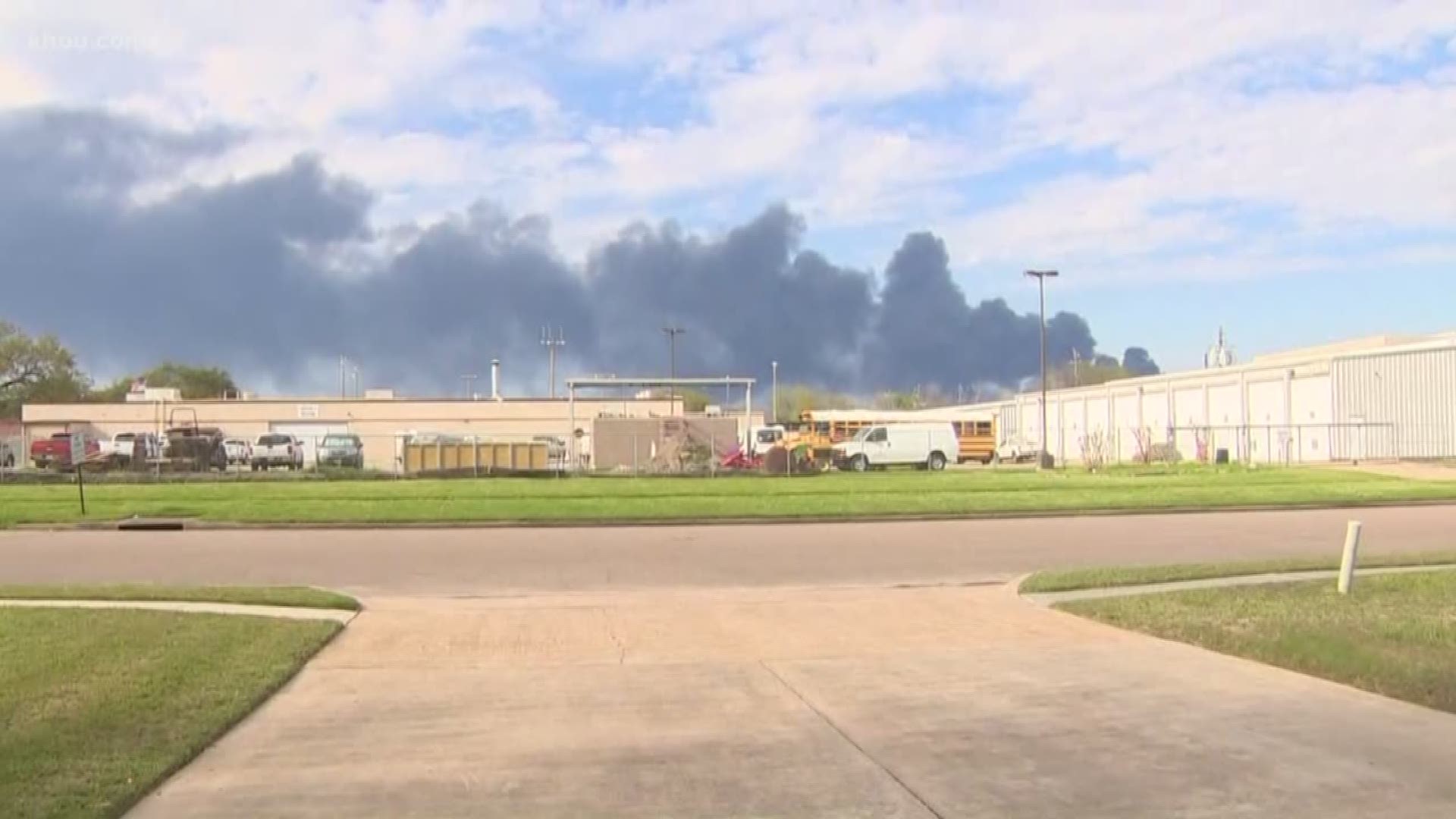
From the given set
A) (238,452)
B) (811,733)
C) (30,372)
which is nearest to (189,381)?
(30,372)

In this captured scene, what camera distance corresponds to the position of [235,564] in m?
18.7

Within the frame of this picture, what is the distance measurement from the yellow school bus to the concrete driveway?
47.6 metres

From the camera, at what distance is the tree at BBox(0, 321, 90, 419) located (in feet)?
351

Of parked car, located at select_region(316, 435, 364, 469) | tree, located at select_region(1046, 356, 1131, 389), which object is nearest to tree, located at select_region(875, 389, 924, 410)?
tree, located at select_region(1046, 356, 1131, 389)

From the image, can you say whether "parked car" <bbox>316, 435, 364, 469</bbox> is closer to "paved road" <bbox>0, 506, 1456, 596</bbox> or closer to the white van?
the white van

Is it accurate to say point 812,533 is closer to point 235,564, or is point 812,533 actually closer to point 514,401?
point 235,564

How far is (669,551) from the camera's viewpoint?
20562 mm

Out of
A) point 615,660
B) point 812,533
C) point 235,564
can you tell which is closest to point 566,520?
point 812,533

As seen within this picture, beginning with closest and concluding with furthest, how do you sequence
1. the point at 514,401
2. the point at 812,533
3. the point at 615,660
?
the point at 615,660 → the point at 812,533 → the point at 514,401

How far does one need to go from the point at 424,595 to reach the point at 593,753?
8567mm

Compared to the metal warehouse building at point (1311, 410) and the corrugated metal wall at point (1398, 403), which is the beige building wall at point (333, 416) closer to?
the metal warehouse building at point (1311, 410)

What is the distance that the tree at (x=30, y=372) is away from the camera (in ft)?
351

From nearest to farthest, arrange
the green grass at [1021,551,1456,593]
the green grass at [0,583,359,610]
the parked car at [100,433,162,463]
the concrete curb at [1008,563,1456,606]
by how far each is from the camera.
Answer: the green grass at [0,583,359,610] < the concrete curb at [1008,563,1456,606] < the green grass at [1021,551,1456,593] < the parked car at [100,433,162,463]

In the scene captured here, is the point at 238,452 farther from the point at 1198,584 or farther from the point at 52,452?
the point at 1198,584
